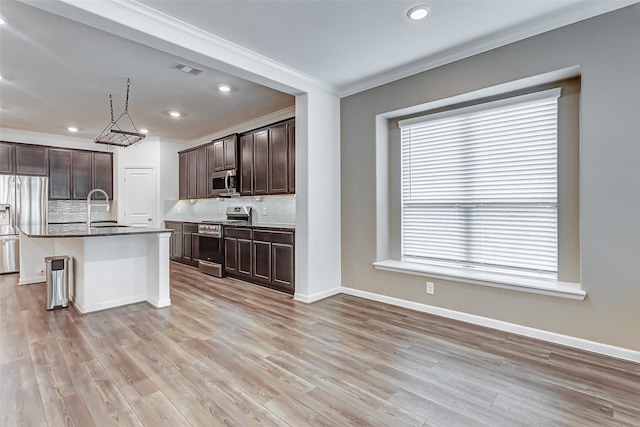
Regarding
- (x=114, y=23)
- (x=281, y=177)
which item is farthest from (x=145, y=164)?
(x=114, y=23)

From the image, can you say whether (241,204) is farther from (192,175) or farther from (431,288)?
(431,288)

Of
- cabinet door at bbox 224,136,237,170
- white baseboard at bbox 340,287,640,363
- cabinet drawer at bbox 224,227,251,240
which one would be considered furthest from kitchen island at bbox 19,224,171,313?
white baseboard at bbox 340,287,640,363

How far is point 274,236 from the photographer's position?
14.9 ft

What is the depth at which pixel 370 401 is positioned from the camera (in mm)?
1983

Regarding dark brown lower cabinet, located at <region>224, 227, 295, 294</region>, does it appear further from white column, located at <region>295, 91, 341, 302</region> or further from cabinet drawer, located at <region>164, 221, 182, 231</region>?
cabinet drawer, located at <region>164, 221, 182, 231</region>

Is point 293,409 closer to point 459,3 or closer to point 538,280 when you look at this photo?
point 538,280

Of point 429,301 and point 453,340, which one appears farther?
point 429,301

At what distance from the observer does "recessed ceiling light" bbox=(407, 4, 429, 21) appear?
257 centimetres

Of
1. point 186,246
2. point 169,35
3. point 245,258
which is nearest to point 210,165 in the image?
point 186,246

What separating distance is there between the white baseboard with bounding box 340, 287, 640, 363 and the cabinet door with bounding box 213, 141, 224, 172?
12.1 ft

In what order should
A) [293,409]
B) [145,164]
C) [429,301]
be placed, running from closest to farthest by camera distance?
[293,409] < [429,301] < [145,164]

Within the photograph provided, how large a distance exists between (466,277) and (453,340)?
26.9 inches

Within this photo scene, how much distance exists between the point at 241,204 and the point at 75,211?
4.00 m

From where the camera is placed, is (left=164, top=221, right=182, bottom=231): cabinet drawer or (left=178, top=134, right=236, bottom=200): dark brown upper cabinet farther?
(left=164, top=221, right=182, bottom=231): cabinet drawer
